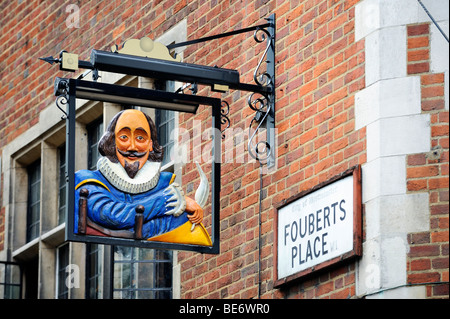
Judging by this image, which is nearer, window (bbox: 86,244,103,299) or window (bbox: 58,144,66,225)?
window (bbox: 86,244,103,299)

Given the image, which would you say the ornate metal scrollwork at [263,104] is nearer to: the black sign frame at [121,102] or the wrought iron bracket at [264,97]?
the wrought iron bracket at [264,97]

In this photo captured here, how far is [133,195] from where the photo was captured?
11.0 m

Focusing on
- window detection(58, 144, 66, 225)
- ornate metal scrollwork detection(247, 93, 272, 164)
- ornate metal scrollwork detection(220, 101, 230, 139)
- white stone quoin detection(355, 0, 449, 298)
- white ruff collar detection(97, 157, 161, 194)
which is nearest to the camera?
white stone quoin detection(355, 0, 449, 298)

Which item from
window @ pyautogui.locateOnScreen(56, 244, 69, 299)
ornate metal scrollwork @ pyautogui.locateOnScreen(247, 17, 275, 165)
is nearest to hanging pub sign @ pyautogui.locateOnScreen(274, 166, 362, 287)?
ornate metal scrollwork @ pyautogui.locateOnScreen(247, 17, 275, 165)

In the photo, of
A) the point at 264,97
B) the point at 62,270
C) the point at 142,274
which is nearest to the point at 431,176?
the point at 264,97

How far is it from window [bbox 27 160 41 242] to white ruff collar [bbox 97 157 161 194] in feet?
16.1

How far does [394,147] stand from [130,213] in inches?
79.9

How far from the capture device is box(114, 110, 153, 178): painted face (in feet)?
36.1

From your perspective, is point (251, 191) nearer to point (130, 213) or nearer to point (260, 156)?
point (260, 156)

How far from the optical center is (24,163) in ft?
52.6

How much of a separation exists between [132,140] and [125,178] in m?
0.32

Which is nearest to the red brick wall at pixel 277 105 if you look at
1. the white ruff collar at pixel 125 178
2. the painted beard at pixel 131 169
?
the white ruff collar at pixel 125 178

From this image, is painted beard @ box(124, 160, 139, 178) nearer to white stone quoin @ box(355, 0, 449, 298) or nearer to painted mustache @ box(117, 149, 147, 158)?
painted mustache @ box(117, 149, 147, 158)

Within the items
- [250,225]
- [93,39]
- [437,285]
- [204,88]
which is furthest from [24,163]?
[437,285]
